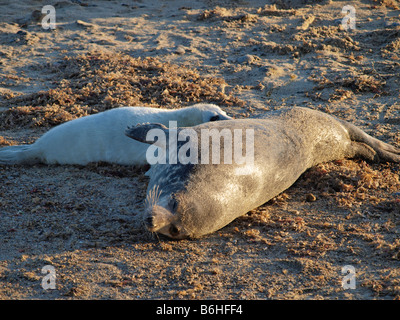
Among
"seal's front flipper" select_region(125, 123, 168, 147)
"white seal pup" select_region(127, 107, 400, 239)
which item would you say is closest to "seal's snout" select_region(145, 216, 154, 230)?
"white seal pup" select_region(127, 107, 400, 239)

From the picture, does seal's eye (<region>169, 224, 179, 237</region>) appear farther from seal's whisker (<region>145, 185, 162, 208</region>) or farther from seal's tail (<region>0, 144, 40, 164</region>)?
seal's tail (<region>0, 144, 40, 164</region>)

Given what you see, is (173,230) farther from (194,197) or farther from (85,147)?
(85,147)

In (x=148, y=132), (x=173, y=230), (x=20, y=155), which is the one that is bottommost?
(x=173, y=230)

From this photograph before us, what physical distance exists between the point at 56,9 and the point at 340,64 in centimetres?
560

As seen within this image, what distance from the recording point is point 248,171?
150 inches

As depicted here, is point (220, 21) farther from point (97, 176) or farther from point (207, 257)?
point (207, 257)

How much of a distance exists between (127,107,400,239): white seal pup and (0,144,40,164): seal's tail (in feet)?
3.76

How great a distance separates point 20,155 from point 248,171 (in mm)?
2343

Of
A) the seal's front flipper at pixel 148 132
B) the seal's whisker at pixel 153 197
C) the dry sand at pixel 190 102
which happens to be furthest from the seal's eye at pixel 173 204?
the seal's front flipper at pixel 148 132

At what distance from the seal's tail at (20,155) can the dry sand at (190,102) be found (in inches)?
3.3

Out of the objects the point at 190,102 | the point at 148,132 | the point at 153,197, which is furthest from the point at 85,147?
the point at 190,102

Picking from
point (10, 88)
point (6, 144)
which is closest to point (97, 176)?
point (6, 144)

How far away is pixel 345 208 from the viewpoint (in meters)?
4.16

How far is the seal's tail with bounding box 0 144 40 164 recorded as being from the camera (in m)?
4.88
